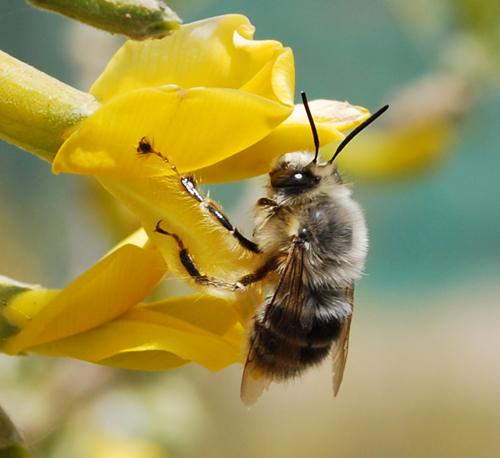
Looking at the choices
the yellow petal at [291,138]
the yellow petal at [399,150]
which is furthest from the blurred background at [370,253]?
the yellow petal at [291,138]

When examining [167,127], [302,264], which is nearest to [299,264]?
[302,264]

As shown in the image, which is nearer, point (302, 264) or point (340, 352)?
point (302, 264)

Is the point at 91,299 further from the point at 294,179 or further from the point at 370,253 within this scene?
the point at 370,253

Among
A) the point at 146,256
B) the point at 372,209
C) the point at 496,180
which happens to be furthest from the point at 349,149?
the point at 496,180

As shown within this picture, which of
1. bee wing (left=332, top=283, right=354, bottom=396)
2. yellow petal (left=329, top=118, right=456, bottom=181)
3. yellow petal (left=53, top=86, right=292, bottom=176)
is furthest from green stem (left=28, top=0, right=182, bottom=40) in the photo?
yellow petal (left=329, top=118, right=456, bottom=181)

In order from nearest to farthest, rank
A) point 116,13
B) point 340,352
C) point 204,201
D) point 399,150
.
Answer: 1. point 116,13
2. point 204,201
3. point 340,352
4. point 399,150

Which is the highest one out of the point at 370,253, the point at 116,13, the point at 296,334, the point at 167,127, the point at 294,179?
the point at 116,13

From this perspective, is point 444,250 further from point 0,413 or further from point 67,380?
point 0,413
